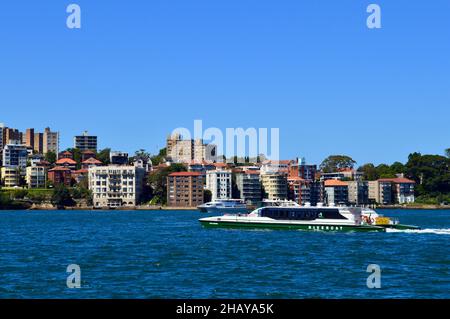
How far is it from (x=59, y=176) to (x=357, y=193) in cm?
6057

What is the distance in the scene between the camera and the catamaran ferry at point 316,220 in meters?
47.8

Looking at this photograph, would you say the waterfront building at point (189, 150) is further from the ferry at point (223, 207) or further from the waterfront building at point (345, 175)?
the ferry at point (223, 207)

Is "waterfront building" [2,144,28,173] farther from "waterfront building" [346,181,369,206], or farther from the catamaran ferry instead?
the catamaran ferry

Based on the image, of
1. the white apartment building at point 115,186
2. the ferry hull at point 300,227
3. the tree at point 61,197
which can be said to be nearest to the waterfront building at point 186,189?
the white apartment building at point 115,186

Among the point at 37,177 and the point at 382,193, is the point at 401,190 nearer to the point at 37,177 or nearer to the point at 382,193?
the point at 382,193

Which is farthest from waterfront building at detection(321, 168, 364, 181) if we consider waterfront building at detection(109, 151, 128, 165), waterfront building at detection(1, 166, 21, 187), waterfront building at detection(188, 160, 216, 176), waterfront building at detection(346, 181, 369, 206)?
waterfront building at detection(1, 166, 21, 187)

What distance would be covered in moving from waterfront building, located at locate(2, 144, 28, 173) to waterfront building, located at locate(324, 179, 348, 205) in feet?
217

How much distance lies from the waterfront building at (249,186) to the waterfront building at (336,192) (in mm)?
16395

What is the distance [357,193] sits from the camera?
15888cm

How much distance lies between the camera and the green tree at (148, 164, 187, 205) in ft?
486

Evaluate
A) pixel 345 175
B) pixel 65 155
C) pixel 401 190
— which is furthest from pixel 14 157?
pixel 401 190
